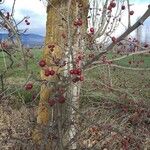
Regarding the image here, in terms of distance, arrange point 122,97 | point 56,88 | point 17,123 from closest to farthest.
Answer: point 56,88
point 17,123
point 122,97

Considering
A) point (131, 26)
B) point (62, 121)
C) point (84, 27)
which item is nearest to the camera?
point (131, 26)

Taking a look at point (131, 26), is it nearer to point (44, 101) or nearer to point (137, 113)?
point (44, 101)

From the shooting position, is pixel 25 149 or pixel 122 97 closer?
pixel 25 149

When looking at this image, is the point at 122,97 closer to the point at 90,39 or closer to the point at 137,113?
the point at 137,113

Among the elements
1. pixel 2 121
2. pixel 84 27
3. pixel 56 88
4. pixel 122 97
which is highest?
pixel 84 27

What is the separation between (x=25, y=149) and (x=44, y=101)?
65 cm

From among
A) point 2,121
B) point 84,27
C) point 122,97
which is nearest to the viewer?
point 84,27

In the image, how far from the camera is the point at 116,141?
254 inches

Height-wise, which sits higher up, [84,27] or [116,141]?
[84,27]

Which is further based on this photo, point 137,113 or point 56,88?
point 137,113

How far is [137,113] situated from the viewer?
21.6 feet

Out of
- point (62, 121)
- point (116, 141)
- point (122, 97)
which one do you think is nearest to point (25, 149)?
point (62, 121)

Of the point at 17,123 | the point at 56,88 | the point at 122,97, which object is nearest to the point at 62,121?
the point at 56,88

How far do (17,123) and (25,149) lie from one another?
1679mm
